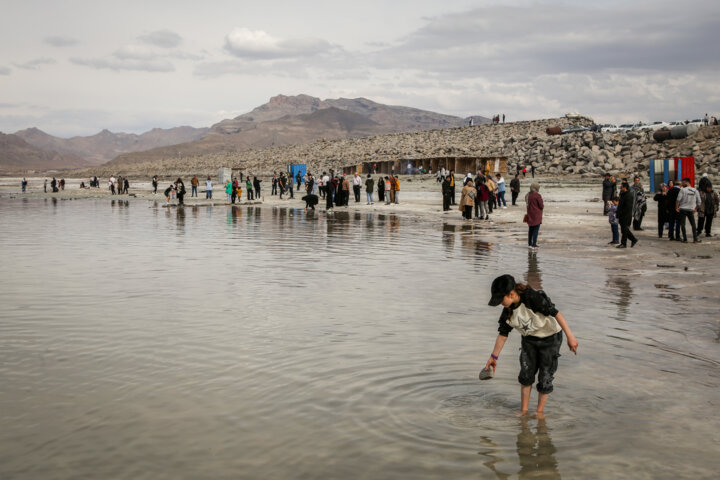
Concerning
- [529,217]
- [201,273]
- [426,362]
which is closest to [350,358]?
[426,362]

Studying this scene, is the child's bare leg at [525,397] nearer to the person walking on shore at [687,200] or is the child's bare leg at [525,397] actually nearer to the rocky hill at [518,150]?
the person walking on shore at [687,200]

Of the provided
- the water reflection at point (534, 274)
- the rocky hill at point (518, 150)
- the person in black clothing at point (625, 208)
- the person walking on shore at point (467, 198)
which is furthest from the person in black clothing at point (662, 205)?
the rocky hill at point (518, 150)

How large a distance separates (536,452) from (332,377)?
2323 mm

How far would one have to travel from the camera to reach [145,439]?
5254 millimetres

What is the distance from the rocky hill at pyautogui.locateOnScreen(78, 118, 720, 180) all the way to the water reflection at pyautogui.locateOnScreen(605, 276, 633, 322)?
30653 mm

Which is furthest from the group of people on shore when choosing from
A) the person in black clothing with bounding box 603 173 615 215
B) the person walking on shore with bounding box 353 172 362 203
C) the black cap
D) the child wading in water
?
the person walking on shore with bounding box 353 172 362 203

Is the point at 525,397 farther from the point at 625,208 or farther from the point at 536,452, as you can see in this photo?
the point at 625,208

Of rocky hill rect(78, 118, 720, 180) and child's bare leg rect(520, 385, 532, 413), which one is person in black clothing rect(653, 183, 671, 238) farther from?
rocky hill rect(78, 118, 720, 180)

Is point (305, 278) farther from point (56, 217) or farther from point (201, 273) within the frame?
point (56, 217)

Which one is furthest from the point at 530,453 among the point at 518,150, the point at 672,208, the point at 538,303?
the point at 518,150

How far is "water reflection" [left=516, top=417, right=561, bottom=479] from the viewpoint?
482 cm

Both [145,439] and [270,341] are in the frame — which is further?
[270,341]

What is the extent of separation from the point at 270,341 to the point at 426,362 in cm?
197

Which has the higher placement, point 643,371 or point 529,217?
point 529,217
